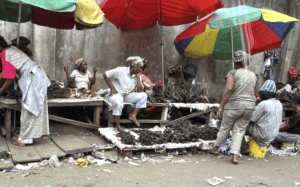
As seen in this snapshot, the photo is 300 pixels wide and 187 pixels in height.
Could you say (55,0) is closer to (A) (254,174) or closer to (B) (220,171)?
(B) (220,171)

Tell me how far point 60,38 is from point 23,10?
1.34 meters

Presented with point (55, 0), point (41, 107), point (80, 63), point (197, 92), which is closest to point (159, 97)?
point (197, 92)

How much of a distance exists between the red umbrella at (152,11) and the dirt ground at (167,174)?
349 cm

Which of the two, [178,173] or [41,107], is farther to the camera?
[41,107]

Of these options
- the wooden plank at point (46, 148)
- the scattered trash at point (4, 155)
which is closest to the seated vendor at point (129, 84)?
the wooden plank at point (46, 148)

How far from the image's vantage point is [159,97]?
5934mm

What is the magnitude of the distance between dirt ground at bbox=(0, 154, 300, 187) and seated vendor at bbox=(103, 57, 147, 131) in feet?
4.35

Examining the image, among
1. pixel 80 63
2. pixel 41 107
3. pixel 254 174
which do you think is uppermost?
pixel 80 63

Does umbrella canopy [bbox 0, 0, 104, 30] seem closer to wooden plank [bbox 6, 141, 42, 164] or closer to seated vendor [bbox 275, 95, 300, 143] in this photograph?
wooden plank [bbox 6, 141, 42, 164]

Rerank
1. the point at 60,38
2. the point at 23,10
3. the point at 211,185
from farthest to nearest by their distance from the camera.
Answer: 1. the point at 60,38
2. the point at 23,10
3. the point at 211,185

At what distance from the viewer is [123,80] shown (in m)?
5.26

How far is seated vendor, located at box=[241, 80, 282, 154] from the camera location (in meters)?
4.64

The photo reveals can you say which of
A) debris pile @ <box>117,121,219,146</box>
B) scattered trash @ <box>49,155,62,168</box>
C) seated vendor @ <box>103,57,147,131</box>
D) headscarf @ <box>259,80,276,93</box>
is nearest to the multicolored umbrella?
headscarf @ <box>259,80,276,93</box>

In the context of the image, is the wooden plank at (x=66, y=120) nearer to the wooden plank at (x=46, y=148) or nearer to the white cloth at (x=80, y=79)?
the wooden plank at (x=46, y=148)
